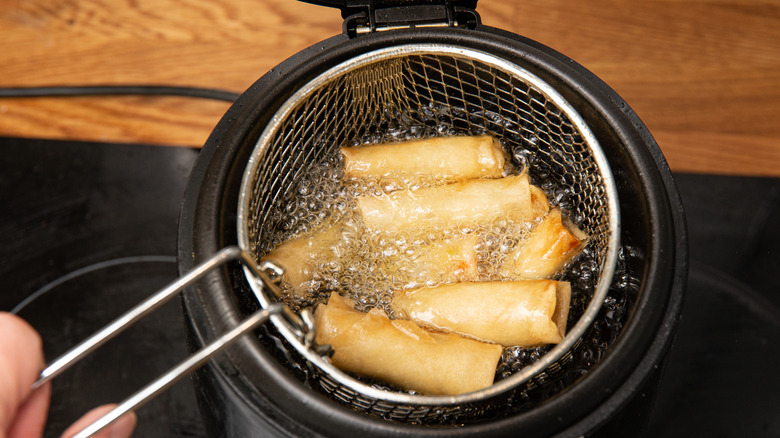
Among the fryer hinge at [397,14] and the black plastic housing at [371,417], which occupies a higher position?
the fryer hinge at [397,14]

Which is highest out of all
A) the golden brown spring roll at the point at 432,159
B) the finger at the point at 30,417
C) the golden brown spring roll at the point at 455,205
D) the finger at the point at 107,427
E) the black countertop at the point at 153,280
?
the golden brown spring roll at the point at 432,159

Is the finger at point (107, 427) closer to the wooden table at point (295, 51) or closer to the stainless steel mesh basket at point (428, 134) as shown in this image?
the stainless steel mesh basket at point (428, 134)

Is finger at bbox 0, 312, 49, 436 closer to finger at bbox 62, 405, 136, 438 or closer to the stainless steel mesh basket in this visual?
finger at bbox 62, 405, 136, 438

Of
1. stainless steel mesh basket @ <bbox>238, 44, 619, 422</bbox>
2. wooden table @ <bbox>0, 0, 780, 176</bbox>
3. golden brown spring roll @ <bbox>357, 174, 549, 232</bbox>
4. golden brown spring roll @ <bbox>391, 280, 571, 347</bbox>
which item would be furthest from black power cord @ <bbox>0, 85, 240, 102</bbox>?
golden brown spring roll @ <bbox>391, 280, 571, 347</bbox>

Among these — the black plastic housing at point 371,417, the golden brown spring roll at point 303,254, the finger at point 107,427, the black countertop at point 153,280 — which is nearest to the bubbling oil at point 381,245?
the golden brown spring roll at point 303,254

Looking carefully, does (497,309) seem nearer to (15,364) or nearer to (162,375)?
(162,375)

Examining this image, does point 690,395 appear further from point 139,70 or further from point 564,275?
point 139,70

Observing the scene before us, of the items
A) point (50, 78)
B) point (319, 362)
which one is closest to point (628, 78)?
point (319, 362)
